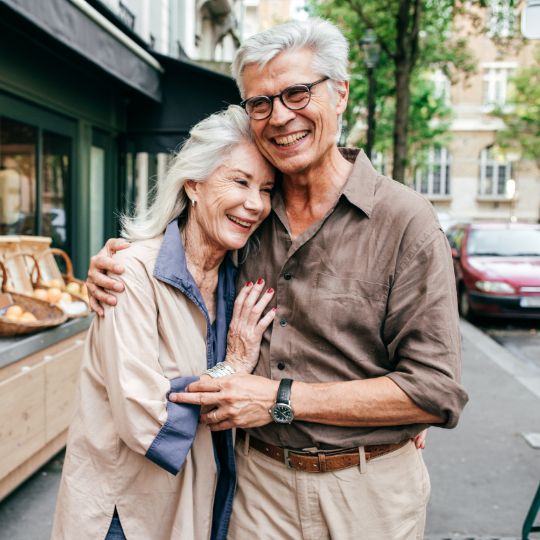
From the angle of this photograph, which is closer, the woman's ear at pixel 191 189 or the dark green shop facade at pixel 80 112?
the woman's ear at pixel 191 189

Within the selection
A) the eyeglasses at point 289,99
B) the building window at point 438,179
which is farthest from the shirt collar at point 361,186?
the building window at point 438,179

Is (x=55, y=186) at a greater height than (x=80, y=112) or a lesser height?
lesser

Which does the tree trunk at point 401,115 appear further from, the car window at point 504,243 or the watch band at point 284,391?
the watch band at point 284,391

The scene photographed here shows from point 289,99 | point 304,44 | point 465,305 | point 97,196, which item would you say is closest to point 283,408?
point 289,99

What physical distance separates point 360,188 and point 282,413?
669mm

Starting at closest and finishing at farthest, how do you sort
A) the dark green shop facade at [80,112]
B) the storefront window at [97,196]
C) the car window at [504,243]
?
the dark green shop facade at [80,112]
the storefront window at [97,196]
the car window at [504,243]

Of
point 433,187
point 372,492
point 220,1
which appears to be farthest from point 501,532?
point 433,187

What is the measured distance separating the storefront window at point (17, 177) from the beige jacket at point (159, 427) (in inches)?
152

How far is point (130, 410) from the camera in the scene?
1678 mm

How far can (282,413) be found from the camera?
5.59ft

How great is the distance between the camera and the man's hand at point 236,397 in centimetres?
170

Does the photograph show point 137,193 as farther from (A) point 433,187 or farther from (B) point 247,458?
(A) point 433,187

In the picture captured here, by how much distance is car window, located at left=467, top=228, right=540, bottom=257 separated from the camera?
34.4 feet

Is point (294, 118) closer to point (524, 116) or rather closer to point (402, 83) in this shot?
point (402, 83)
